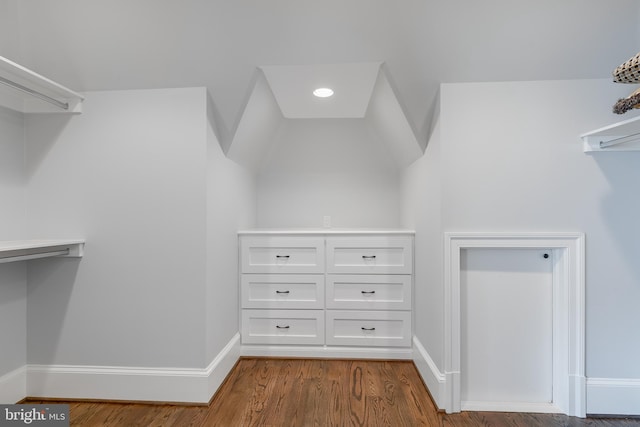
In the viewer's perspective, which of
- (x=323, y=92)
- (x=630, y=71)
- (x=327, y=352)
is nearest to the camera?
(x=630, y=71)

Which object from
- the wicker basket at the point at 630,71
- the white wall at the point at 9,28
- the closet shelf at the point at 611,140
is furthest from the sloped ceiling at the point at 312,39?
the wicker basket at the point at 630,71

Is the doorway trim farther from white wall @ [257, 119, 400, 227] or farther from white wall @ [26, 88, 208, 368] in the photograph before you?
white wall @ [26, 88, 208, 368]

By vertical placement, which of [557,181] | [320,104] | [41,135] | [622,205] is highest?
[320,104]

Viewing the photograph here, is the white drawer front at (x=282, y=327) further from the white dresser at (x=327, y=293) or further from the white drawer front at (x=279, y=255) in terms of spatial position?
the white drawer front at (x=279, y=255)

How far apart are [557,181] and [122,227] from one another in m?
2.62

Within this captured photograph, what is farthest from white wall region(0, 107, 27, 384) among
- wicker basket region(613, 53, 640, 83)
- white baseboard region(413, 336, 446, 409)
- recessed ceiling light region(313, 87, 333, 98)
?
wicker basket region(613, 53, 640, 83)

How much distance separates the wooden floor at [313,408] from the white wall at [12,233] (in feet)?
1.15

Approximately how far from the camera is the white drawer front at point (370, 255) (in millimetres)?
2479

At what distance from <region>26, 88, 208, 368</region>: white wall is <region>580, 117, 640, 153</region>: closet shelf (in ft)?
7.27

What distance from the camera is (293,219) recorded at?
3160mm

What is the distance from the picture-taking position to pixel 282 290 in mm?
2545

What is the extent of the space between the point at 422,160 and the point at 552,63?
878mm

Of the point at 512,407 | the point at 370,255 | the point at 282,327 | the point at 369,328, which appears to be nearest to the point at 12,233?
the point at 282,327

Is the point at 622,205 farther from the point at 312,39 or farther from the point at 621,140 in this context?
the point at 312,39
